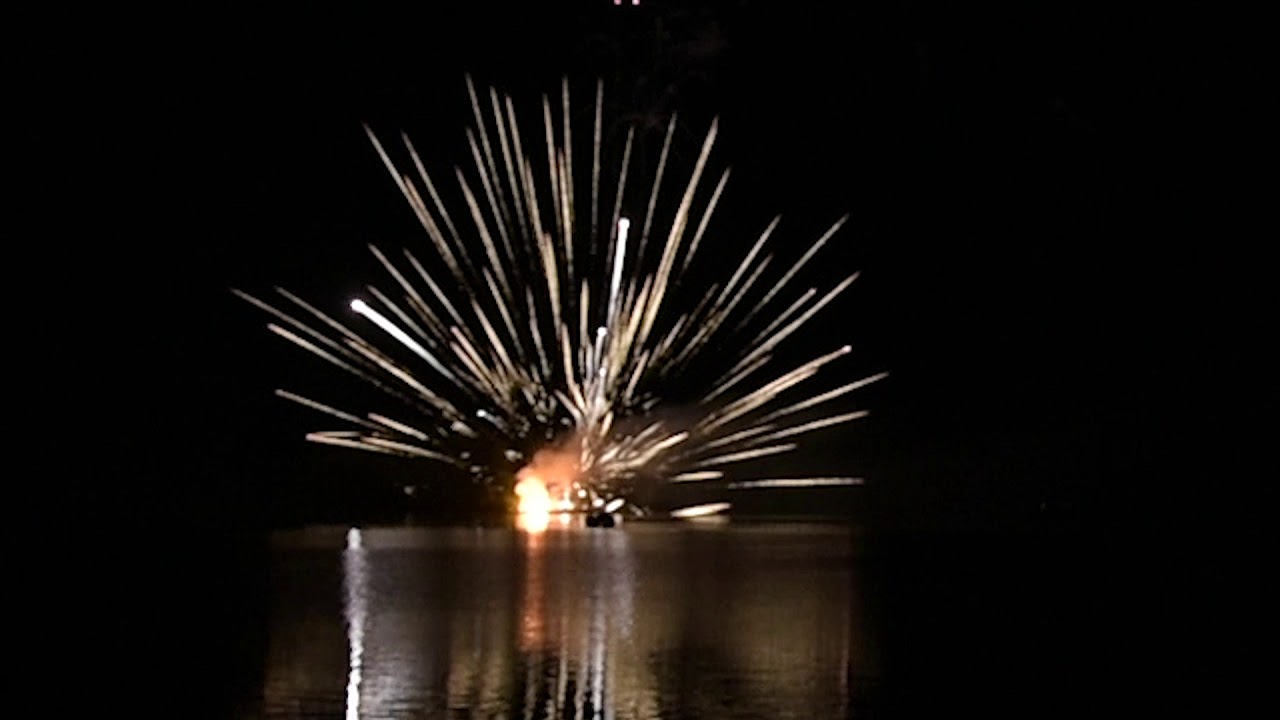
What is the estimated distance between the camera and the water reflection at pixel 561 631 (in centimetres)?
2030

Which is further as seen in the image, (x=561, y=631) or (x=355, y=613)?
(x=355, y=613)

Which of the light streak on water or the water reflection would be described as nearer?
the water reflection

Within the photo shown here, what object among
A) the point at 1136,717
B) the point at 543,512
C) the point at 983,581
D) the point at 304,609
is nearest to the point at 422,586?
the point at 304,609

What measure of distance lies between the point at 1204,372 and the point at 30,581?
23.5 metres

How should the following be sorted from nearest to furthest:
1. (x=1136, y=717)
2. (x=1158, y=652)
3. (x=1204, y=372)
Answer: (x=1136, y=717) → (x=1158, y=652) → (x=1204, y=372)

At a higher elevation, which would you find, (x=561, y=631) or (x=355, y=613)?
(x=355, y=613)

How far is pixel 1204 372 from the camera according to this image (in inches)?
1914

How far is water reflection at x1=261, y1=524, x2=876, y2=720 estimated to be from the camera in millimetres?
20297

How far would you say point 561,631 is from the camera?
26.9 metres

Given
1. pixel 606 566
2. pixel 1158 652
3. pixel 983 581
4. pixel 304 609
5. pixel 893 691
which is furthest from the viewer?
pixel 606 566

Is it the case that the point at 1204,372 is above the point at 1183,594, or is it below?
above

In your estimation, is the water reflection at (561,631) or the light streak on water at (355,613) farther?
the light streak on water at (355,613)

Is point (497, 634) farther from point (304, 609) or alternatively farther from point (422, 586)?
point (422, 586)

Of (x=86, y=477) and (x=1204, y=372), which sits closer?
(x=1204, y=372)
